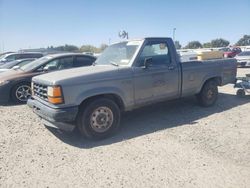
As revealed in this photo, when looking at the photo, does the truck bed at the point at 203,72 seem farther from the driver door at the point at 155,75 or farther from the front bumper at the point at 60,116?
the front bumper at the point at 60,116

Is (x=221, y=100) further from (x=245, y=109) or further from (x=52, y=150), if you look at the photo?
(x=52, y=150)

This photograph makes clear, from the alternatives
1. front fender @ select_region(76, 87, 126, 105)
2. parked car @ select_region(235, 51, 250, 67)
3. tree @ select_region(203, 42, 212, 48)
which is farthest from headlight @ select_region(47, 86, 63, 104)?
tree @ select_region(203, 42, 212, 48)

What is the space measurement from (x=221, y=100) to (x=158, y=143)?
163 inches

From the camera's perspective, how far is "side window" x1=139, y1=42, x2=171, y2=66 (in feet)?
18.9

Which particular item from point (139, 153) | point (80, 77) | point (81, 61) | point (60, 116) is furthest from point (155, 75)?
point (81, 61)

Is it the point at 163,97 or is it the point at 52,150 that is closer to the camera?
the point at 52,150

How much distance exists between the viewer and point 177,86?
626 cm

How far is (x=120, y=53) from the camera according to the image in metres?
5.97

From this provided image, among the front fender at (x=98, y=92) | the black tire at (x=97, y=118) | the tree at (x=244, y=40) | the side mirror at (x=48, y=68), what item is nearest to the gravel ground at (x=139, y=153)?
the black tire at (x=97, y=118)

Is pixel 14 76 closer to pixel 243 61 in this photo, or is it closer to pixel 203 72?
pixel 203 72

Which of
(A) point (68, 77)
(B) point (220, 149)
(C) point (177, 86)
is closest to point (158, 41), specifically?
(C) point (177, 86)

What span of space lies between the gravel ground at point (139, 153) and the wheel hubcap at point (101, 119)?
0.88 feet

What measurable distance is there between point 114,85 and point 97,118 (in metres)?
0.72

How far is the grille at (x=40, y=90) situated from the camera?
5.01 m
